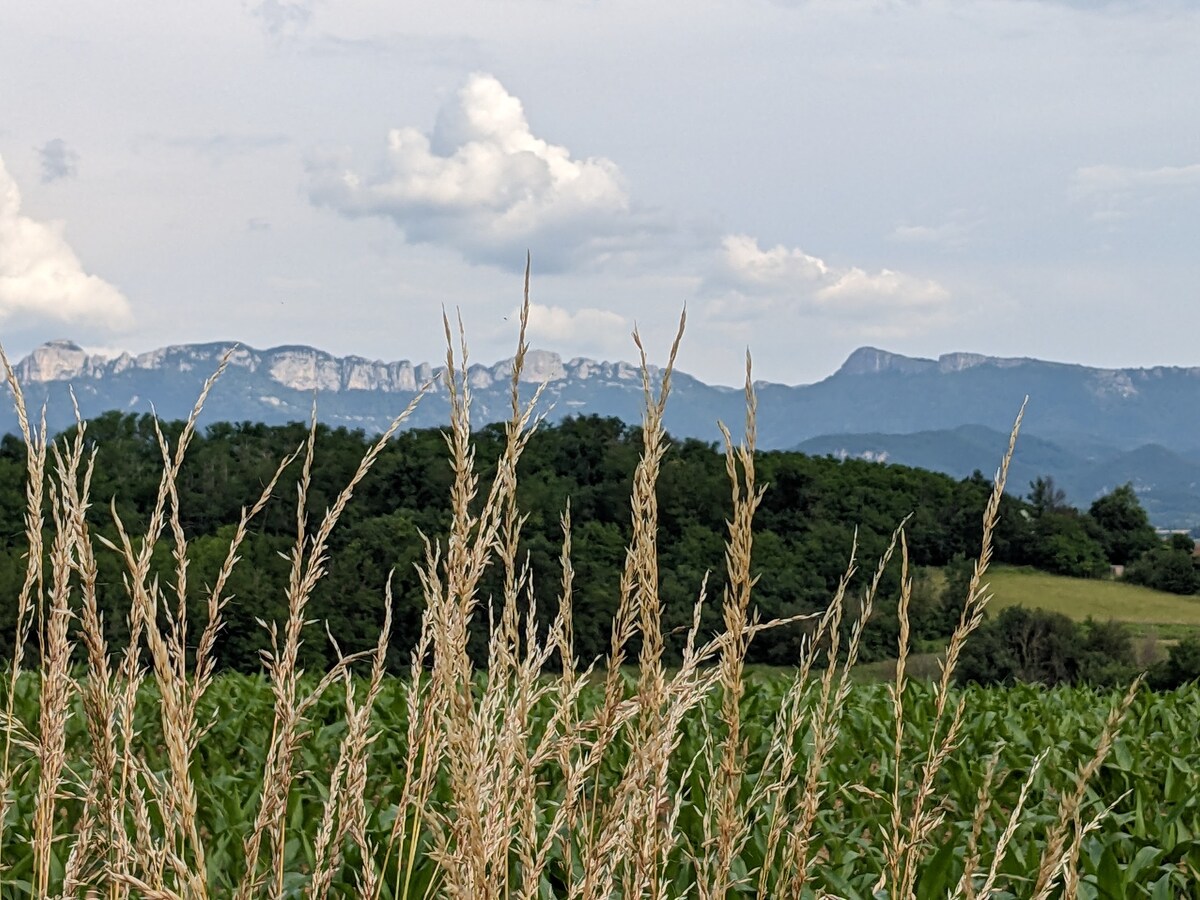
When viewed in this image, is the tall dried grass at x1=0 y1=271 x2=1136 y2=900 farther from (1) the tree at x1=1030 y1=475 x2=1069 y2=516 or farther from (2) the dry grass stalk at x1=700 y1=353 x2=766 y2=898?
(1) the tree at x1=1030 y1=475 x2=1069 y2=516

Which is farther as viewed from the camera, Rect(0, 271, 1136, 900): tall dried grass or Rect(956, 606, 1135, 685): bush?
Rect(956, 606, 1135, 685): bush

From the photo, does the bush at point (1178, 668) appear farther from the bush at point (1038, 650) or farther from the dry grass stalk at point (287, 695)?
the dry grass stalk at point (287, 695)

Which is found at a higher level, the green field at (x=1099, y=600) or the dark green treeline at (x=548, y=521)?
the dark green treeline at (x=548, y=521)

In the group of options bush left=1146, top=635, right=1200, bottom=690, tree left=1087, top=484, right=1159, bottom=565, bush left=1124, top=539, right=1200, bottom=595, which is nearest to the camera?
bush left=1146, top=635, right=1200, bottom=690

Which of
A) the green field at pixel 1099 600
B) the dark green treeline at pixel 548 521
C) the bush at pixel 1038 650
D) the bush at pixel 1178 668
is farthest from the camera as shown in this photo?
the green field at pixel 1099 600

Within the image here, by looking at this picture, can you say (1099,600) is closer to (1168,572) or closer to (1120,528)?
(1168,572)

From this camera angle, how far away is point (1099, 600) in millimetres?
41000

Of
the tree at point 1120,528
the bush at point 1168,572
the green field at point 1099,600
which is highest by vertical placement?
the tree at point 1120,528

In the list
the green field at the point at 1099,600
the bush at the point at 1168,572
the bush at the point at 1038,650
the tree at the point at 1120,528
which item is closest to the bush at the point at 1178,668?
the bush at the point at 1038,650

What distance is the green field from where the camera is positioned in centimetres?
3819

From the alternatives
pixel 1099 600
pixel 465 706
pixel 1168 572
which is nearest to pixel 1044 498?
pixel 1168 572

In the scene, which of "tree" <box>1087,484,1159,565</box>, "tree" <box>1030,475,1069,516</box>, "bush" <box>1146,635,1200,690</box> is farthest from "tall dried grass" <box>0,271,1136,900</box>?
"tree" <box>1087,484,1159,565</box>

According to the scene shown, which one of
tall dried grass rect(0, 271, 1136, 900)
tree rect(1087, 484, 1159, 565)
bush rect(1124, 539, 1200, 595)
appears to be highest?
tall dried grass rect(0, 271, 1136, 900)

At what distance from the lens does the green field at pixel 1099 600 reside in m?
38.2
